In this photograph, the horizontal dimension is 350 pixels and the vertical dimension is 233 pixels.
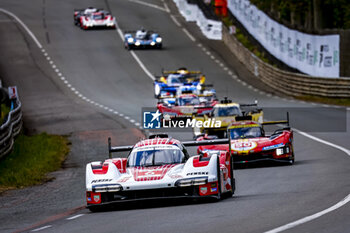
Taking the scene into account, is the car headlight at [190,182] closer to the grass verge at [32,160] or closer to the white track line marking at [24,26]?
the grass verge at [32,160]

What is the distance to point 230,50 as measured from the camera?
210ft

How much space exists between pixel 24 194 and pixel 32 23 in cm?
5939

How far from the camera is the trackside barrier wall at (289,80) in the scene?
4169 centimetres

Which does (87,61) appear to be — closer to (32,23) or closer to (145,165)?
(32,23)

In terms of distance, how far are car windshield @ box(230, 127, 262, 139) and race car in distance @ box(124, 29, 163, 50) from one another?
4324 centimetres

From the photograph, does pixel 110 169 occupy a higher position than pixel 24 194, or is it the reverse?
pixel 110 169

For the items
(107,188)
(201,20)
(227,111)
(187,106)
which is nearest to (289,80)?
(187,106)

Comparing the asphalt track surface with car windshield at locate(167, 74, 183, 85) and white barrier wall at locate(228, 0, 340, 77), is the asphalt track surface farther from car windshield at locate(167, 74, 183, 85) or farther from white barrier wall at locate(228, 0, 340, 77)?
white barrier wall at locate(228, 0, 340, 77)

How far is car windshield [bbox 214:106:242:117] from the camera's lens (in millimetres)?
28266

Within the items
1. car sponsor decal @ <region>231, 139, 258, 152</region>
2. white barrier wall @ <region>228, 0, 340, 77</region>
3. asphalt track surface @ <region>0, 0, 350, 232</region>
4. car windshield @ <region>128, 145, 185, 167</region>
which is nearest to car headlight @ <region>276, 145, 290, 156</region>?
asphalt track surface @ <region>0, 0, 350, 232</region>

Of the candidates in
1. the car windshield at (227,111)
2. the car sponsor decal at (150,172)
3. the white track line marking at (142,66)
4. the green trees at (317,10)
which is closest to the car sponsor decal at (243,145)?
the car windshield at (227,111)

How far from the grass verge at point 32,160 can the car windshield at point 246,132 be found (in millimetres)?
4687

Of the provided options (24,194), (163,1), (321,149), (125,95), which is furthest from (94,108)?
(163,1)

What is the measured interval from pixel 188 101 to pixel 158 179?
21.1m
